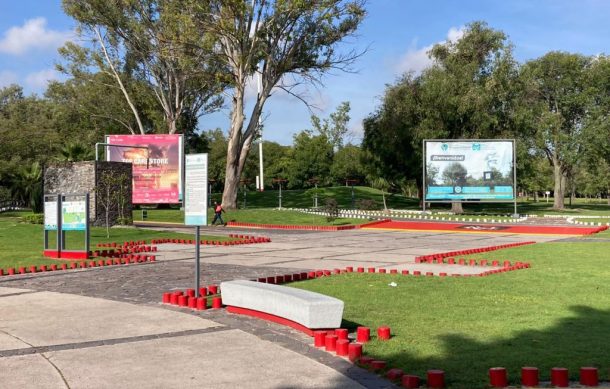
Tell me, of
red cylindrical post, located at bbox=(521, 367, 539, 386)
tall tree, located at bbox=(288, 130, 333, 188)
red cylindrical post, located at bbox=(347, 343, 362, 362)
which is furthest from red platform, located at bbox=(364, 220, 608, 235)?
tall tree, located at bbox=(288, 130, 333, 188)

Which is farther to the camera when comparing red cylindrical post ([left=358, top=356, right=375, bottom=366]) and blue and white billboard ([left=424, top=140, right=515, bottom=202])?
blue and white billboard ([left=424, top=140, right=515, bottom=202])

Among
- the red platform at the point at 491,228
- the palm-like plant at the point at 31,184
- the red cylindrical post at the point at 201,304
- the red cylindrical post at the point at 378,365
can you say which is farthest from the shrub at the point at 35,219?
the red cylindrical post at the point at 378,365

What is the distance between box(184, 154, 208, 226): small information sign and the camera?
977cm

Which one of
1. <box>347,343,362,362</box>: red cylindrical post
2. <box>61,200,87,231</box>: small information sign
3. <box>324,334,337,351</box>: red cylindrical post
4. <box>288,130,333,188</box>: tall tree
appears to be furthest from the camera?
<box>288,130,333,188</box>: tall tree

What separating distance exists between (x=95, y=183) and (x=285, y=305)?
23803 mm

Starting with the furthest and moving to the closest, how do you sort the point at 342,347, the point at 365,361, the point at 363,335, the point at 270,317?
the point at 270,317
the point at 363,335
the point at 342,347
the point at 365,361

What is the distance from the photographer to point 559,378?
5.22 meters

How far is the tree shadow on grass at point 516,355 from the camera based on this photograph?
5.61 metres

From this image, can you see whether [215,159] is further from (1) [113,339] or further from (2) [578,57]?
(1) [113,339]

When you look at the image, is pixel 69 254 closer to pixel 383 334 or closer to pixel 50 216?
pixel 50 216

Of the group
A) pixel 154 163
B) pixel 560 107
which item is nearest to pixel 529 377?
pixel 154 163

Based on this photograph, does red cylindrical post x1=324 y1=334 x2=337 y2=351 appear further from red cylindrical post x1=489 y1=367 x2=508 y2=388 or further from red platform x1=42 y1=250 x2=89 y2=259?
red platform x1=42 y1=250 x2=89 y2=259

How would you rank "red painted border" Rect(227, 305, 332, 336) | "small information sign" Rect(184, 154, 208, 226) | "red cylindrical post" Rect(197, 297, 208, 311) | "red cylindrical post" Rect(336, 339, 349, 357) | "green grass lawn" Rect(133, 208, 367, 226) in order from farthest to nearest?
"green grass lawn" Rect(133, 208, 367, 226) → "small information sign" Rect(184, 154, 208, 226) → "red cylindrical post" Rect(197, 297, 208, 311) → "red painted border" Rect(227, 305, 332, 336) → "red cylindrical post" Rect(336, 339, 349, 357)

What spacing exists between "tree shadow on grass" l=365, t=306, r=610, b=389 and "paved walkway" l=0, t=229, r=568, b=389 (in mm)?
611
